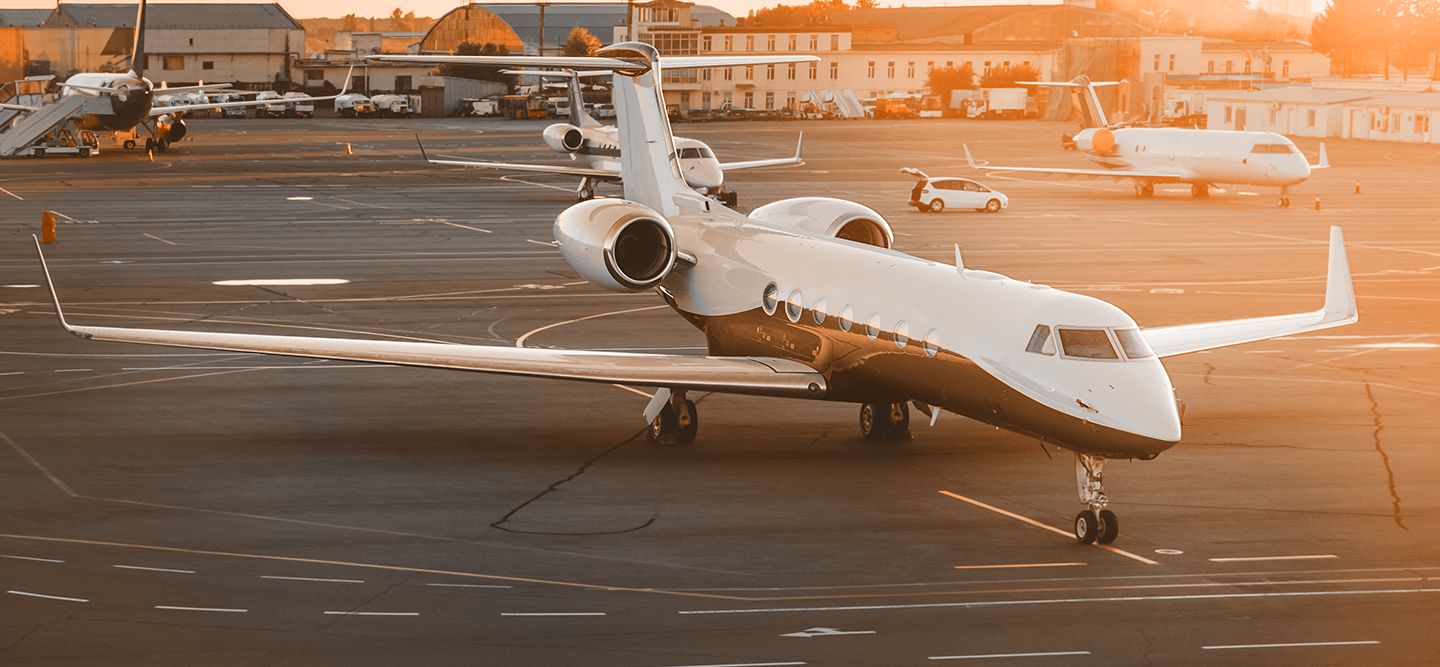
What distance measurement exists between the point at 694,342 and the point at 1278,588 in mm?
16122

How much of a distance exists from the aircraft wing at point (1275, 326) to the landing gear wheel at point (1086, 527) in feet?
11.6

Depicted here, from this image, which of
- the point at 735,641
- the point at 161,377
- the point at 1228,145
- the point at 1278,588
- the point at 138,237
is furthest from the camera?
the point at 1228,145

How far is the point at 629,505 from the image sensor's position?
687 inches

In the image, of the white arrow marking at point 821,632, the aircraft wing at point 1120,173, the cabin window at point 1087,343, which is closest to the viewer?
the white arrow marking at point 821,632

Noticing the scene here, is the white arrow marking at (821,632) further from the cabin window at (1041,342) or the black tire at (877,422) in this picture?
the black tire at (877,422)

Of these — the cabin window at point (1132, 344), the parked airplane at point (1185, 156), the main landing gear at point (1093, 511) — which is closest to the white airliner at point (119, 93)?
the parked airplane at point (1185, 156)

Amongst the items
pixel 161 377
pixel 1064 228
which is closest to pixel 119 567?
pixel 161 377

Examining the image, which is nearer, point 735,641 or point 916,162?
point 735,641

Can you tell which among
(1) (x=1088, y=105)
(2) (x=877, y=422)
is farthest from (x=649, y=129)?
(1) (x=1088, y=105)

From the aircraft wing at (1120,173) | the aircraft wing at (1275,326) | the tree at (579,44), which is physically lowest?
the aircraft wing at (1275,326)

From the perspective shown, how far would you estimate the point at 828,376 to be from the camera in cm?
1900

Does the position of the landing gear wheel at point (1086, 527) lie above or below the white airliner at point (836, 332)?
below

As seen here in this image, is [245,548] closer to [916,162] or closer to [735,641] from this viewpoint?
[735,641]

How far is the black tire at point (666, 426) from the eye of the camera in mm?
20656
